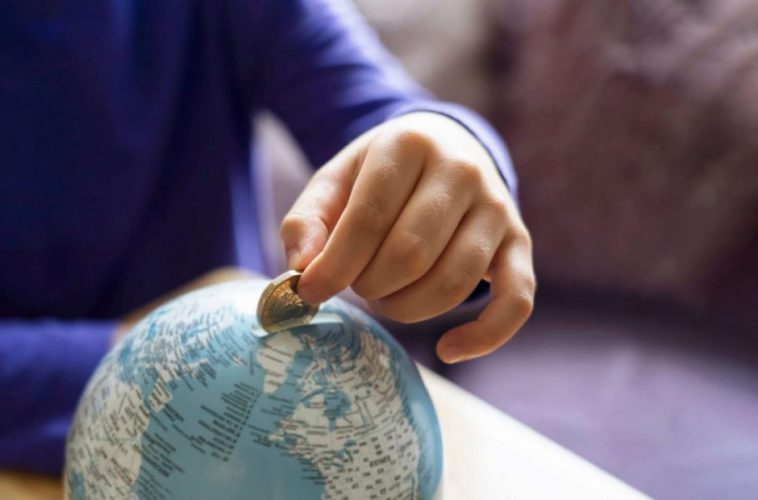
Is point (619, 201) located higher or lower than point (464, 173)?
lower

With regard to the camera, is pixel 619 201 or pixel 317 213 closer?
pixel 317 213

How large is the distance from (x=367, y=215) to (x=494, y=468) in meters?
0.26

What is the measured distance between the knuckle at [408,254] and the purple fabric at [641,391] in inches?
19.8

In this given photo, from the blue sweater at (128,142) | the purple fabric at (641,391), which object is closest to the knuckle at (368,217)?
the blue sweater at (128,142)

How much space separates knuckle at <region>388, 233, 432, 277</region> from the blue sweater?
0.68ft

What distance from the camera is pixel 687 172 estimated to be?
100 centimetres

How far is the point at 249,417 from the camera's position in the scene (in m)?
0.42

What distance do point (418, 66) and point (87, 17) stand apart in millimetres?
488

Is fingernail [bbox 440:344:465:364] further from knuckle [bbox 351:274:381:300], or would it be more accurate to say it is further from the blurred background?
the blurred background

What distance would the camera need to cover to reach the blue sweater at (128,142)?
27.3 inches

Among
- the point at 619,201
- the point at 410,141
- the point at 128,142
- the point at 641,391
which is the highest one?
the point at 410,141

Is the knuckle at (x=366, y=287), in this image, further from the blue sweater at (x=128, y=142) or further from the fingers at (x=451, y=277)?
the blue sweater at (x=128, y=142)

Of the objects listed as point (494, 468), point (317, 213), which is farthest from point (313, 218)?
point (494, 468)

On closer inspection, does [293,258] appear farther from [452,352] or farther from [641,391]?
[641,391]
